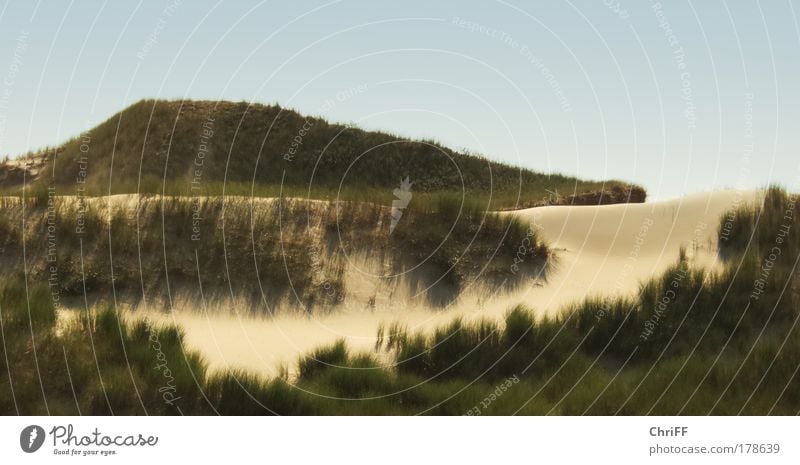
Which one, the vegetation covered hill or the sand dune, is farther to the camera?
the vegetation covered hill

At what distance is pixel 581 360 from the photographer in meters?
11.2

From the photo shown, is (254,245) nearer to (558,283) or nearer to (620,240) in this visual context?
(558,283)

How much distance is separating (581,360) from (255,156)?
17.2m

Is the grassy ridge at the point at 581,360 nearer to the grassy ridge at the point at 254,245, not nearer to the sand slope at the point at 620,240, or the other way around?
the sand slope at the point at 620,240

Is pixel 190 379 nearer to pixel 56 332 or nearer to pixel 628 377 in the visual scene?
pixel 56 332

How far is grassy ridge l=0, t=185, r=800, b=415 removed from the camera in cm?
977

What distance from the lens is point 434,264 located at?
1366cm

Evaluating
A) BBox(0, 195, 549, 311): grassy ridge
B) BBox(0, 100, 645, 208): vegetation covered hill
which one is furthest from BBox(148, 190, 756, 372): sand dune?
BBox(0, 100, 645, 208): vegetation covered hill

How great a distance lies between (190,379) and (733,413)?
6.16 metres

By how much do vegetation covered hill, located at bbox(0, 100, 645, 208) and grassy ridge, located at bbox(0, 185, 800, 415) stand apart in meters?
11.5
